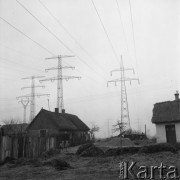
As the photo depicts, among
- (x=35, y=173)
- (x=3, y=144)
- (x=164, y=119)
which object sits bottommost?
(x=35, y=173)

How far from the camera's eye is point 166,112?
32438 millimetres

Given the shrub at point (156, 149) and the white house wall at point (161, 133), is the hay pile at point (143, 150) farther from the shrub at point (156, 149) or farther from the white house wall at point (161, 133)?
the white house wall at point (161, 133)

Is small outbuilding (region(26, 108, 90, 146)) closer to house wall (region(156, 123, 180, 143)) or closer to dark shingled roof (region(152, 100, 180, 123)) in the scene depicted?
dark shingled roof (region(152, 100, 180, 123))

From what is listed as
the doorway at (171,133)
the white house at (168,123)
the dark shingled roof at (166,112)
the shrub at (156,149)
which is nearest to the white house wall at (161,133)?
the white house at (168,123)

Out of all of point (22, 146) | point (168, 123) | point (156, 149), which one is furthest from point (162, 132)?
Result: point (22, 146)

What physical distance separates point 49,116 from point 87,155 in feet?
71.6

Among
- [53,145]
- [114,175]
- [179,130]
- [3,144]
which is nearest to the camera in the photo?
[114,175]

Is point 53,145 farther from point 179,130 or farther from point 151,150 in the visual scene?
point 179,130

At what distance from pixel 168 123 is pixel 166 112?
1809 millimetres

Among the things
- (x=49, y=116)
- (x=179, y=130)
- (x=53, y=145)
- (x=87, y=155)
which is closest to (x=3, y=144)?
(x=87, y=155)

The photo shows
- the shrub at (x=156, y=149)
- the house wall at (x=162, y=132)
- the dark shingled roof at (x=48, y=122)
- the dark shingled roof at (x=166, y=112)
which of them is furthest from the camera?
the dark shingled roof at (x=48, y=122)

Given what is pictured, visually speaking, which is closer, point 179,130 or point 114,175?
point 114,175

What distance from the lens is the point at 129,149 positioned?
69.0ft

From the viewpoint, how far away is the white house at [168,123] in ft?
99.8
